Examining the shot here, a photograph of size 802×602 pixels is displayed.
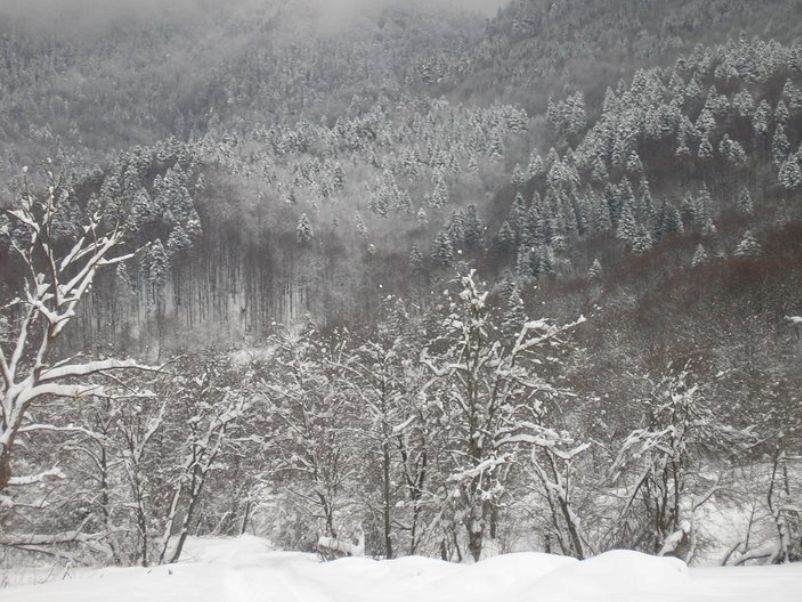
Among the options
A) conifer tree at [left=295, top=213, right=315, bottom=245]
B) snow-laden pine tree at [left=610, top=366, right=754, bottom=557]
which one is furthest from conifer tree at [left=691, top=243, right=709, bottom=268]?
conifer tree at [left=295, top=213, right=315, bottom=245]

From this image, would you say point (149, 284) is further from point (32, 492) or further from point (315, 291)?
point (32, 492)

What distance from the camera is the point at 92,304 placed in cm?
10756

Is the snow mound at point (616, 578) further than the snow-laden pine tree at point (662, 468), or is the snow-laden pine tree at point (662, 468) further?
the snow-laden pine tree at point (662, 468)

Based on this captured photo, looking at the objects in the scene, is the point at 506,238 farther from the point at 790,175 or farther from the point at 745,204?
the point at 790,175

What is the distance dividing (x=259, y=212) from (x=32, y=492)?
5356 inches

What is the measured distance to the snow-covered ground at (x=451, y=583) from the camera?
5.25 meters

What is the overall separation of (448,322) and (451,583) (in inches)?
284

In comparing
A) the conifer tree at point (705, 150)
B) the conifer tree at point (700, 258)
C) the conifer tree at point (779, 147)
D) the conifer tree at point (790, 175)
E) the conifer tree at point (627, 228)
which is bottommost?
the conifer tree at point (700, 258)

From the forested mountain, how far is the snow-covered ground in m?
1.39

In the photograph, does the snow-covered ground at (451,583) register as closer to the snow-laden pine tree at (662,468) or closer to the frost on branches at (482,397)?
the frost on branches at (482,397)

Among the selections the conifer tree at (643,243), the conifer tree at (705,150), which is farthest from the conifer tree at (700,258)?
the conifer tree at (705,150)

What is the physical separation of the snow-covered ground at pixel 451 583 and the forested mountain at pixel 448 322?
139 cm

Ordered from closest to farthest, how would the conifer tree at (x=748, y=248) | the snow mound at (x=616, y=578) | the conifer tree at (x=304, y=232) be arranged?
the snow mound at (x=616, y=578)
the conifer tree at (x=748, y=248)
the conifer tree at (x=304, y=232)

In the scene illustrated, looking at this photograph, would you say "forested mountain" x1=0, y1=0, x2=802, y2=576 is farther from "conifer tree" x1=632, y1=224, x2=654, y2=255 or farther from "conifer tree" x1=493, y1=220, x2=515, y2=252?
"conifer tree" x1=632, y1=224, x2=654, y2=255
